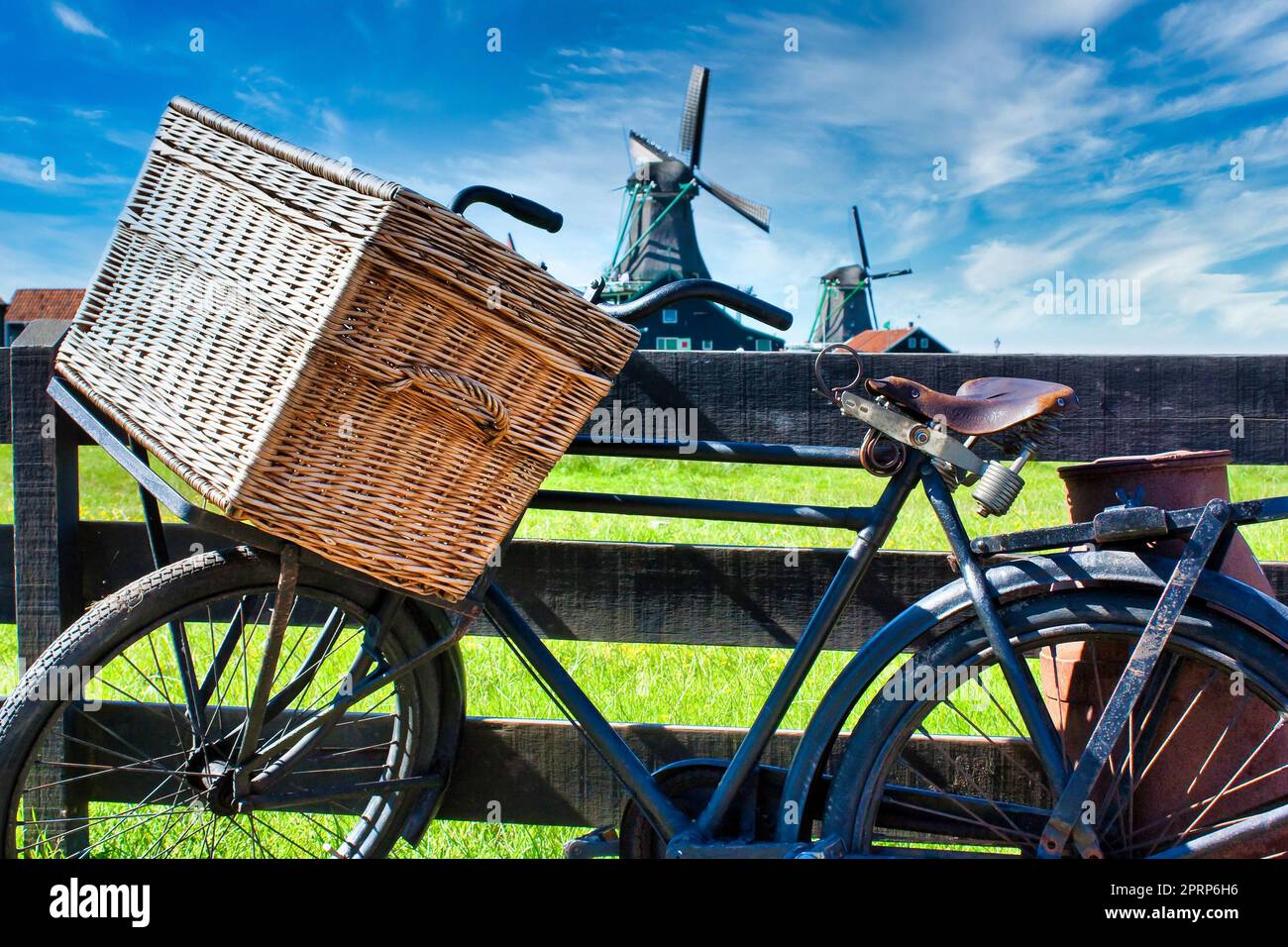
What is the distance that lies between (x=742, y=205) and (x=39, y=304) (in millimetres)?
35492

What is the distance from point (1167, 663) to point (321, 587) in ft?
5.28

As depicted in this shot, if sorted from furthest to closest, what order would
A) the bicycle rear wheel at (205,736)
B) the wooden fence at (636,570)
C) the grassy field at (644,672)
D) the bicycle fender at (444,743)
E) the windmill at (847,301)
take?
the windmill at (847,301) → the grassy field at (644,672) → the wooden fence at (636,570) → the bicycle fender at (444,743) → the bicycle rear wheel at (205,736)

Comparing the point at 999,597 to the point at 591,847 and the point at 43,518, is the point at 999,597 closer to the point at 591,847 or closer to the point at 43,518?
the point at 591,847

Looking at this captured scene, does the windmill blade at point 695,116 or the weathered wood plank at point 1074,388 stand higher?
the windmill blade at point 695,116

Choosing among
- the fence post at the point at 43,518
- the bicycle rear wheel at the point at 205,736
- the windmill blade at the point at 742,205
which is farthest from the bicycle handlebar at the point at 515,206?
the windmill blade at the point at 742,205

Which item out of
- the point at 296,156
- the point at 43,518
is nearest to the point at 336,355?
the point at 296,156

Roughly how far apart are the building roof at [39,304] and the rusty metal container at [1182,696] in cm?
4862

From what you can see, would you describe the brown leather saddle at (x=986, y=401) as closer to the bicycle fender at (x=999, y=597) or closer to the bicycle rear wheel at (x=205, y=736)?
the bicycle fender at (x=999, y=597)

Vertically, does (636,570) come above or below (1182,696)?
above

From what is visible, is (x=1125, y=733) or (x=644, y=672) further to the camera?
(x=644, y=672)

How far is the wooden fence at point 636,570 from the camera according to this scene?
2.11 metres

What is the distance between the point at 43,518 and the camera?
216cm

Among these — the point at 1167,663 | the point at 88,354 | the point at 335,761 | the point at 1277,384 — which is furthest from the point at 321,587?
the point at 1277,384

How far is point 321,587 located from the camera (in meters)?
1.73
